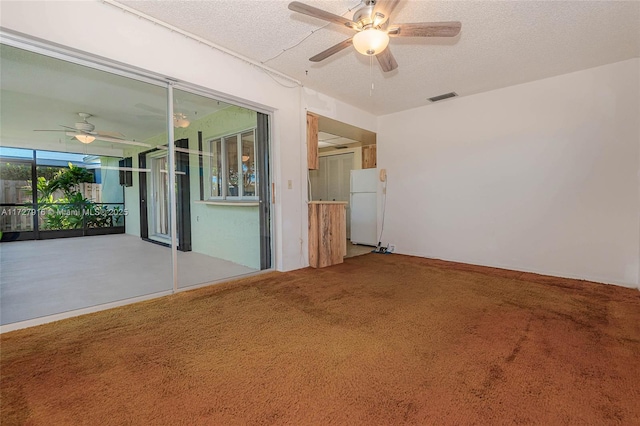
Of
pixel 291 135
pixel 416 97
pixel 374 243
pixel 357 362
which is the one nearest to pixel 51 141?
pixel 291 135

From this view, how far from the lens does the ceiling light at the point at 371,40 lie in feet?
6.91

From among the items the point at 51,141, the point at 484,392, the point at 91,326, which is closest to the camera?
the point at 484,392

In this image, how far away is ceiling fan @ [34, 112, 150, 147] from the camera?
8.75ft

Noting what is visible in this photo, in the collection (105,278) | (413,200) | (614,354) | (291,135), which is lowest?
(614,354)

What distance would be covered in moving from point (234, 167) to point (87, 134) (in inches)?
70.1

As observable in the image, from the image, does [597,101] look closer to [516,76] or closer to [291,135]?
[516,76]

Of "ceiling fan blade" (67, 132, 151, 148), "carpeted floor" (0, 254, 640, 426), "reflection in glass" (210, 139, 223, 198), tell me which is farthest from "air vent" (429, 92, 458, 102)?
"ceiling fan blade" (67, 132, 151, 148)

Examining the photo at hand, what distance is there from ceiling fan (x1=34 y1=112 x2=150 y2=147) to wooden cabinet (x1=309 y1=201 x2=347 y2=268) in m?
2.48

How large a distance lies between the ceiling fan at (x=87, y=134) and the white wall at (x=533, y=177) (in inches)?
174

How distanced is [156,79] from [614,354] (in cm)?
443

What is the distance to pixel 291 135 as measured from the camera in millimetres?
3984

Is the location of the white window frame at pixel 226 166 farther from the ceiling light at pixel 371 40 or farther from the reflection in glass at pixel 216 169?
the ceiling light at pixel 371 40

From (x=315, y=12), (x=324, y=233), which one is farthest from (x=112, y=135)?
(x=324, y=233)

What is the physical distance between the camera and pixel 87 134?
270cm
